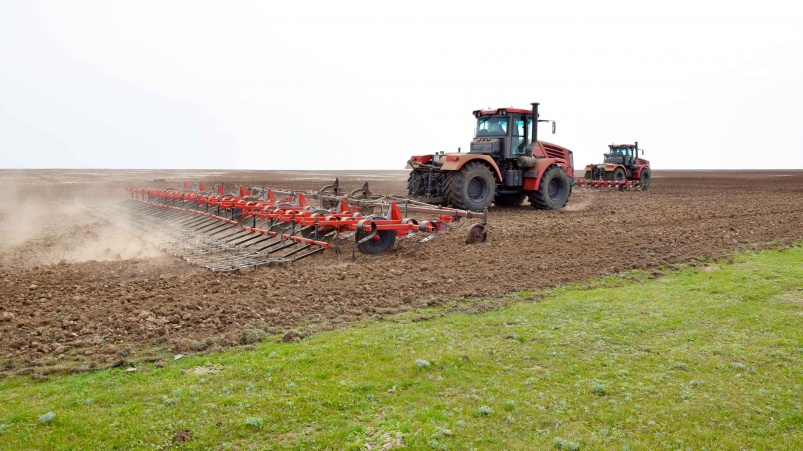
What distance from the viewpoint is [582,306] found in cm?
653

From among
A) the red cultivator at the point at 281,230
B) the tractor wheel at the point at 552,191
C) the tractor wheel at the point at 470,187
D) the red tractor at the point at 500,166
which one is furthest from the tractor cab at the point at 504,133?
the red cultivator at the point at 281,230

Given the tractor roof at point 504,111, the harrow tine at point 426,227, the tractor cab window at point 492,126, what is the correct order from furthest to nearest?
the tractor cab window at point 492,126, the tractor roof at point 504,111, the harrow tine at point 426,227

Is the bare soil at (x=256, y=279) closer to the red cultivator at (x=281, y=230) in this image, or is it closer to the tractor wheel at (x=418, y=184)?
the red cultivator at (x=281, y=230)

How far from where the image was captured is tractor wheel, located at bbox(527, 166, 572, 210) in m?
16.7

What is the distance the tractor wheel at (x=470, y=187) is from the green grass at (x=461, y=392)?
8.92 meters

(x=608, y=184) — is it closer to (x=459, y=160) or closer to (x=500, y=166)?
(x=500, y=166)

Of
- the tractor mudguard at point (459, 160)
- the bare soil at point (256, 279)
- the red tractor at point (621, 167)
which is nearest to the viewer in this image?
the bare soil at point (256, 279)

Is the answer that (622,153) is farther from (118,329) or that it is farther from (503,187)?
(118,329)

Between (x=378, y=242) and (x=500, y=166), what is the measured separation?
774cm

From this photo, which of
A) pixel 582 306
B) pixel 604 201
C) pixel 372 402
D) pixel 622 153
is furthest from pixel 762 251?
pixel 622 153

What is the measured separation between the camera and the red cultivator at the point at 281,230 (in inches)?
361

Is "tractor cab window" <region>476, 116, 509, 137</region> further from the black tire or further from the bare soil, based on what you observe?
the black tire

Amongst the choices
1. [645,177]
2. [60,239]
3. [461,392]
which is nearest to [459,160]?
[60,239]

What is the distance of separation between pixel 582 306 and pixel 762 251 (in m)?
5.36
